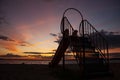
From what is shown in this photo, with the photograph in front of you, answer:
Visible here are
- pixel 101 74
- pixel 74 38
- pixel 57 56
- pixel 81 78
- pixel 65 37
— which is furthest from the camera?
pixel 57 56

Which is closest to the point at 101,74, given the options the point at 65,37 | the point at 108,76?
the point at 108,76

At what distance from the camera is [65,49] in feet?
44.1

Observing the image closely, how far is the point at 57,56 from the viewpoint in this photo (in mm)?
14906

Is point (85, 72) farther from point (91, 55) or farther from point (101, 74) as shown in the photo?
point (91, 55)

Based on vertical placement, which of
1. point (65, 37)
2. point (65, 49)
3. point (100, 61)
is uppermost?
point (65, 37)

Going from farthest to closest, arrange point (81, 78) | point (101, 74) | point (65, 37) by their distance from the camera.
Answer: point (65, 37) < point (101, 74) < point (81, 78)

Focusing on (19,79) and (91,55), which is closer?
(19,79)

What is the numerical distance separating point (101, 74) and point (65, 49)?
4369 mm

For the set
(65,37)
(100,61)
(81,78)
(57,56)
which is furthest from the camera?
(57,56)

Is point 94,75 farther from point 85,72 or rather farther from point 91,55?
point 91,55

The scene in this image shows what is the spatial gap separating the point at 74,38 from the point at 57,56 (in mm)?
3787

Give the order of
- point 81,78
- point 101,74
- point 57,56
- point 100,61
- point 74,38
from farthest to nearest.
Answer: point 57,56, point 74,38, point 100,61, point 101,74, point 81,78

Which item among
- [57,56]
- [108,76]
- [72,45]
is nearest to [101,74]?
[108,76]

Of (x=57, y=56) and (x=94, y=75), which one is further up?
(x=57, y=56)
